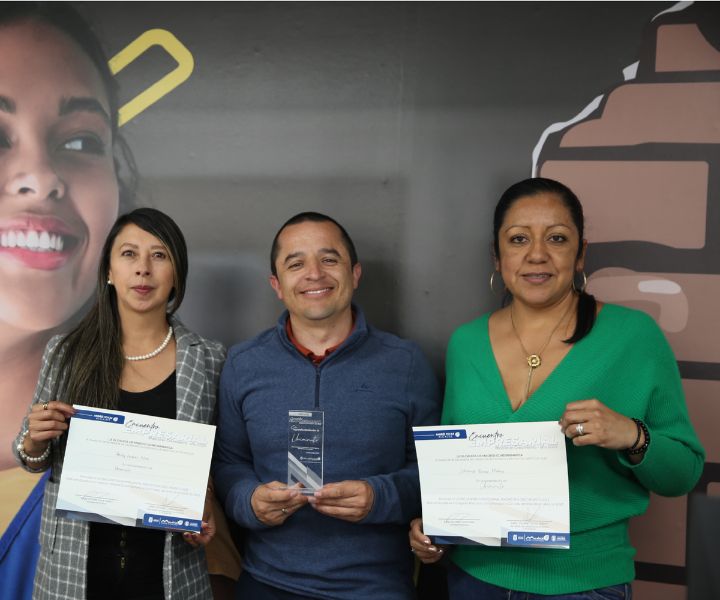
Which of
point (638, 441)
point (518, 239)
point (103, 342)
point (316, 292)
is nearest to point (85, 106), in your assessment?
point (103, 342)

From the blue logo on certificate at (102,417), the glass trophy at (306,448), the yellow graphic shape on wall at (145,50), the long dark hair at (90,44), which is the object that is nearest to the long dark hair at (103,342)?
the blue logo on certificate at (102,417)

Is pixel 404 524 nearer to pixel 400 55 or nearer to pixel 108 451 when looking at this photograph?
pixel 108 451

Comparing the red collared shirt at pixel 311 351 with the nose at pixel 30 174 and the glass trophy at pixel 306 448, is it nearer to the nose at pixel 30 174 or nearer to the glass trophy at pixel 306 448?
the glass trophy at pixel 306 448

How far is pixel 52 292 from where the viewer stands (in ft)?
10.2

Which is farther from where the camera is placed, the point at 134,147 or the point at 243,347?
the point at 134,147

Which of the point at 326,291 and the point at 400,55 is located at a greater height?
the point at 400,55

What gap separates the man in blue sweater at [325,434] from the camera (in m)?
2.08

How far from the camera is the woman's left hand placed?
177cm

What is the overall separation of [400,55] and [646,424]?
1800 mm

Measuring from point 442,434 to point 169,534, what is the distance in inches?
35.5

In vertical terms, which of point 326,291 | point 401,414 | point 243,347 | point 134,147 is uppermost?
point 134,147

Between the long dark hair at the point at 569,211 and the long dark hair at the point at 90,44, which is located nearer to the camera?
the long dark hair at the point at 569,211

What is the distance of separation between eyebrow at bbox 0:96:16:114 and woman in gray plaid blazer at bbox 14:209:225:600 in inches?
46.4

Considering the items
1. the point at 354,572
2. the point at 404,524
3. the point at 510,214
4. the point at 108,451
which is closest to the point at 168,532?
the point at 108,451
